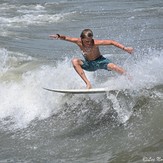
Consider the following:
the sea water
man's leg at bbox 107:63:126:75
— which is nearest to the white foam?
the sea water

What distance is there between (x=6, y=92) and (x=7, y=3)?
59.9ft

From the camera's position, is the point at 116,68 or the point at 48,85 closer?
the point at 116,68

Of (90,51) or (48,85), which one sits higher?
(90,51)

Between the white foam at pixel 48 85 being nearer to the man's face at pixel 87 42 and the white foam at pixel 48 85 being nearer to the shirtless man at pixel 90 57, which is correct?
the shirtless man at pixel 90 57

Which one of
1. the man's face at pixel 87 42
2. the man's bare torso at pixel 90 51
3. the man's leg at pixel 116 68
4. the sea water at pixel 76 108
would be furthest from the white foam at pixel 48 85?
the man's face at pixel 87 42

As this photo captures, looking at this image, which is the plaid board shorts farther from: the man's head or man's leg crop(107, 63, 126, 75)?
the man's head

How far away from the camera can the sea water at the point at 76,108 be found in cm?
794

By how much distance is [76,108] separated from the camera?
33.1 feet

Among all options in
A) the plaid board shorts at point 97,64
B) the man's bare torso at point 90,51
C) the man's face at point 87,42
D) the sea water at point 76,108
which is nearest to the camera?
the sea water at point 76,108

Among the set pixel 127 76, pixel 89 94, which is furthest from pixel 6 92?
pixel 127 76

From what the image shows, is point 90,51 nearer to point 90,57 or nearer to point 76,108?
point 90,57

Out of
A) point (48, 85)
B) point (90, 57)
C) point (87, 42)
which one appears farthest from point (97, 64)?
point (48, 85)

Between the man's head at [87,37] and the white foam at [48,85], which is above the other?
the man's head at [87,37]

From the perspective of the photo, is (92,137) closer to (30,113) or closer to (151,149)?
(151,149)
